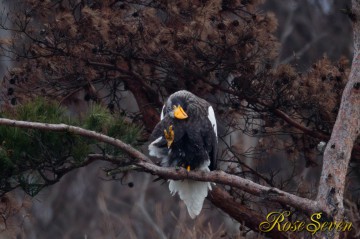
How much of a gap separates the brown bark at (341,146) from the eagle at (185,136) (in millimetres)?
741

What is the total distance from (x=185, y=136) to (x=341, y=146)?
97 cm

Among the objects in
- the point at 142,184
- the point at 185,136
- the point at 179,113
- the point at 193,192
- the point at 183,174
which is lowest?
the point at 142,184

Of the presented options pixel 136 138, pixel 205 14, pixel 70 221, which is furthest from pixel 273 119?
pixel 70 221

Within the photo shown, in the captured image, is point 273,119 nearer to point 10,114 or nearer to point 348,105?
point 348,105

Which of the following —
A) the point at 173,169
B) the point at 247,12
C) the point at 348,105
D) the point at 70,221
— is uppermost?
the point at 247,12

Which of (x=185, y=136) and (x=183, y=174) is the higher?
(x=185, y=136)

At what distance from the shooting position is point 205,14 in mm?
6582

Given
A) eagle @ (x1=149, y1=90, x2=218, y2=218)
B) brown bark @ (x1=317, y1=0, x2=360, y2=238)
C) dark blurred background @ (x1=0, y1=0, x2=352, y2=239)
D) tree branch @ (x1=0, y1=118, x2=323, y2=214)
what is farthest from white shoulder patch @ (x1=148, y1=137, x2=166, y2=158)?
dark blurred background @ (x1=0, y1=0, x2=352, y2=239)

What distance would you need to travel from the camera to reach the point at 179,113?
597cm

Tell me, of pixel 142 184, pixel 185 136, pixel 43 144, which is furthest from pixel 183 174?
pixel 142 184

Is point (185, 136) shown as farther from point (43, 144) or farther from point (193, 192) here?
point (43, 144)

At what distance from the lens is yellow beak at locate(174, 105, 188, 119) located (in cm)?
595

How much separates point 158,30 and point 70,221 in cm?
918

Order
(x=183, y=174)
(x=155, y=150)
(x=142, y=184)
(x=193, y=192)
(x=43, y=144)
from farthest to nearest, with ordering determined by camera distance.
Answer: (x=142, y=184), (x=193, y=192), (x=155, y=150), (x=183, y=174), (x=43, y=144)
